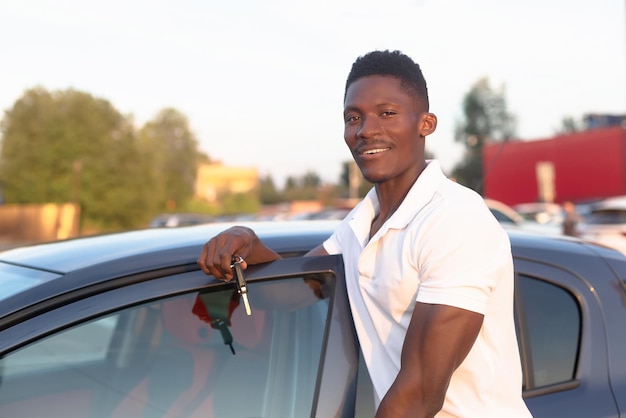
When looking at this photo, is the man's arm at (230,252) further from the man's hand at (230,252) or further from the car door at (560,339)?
the car door at (560,339)

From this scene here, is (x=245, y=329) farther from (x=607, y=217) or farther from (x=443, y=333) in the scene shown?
(x=607, y=217)

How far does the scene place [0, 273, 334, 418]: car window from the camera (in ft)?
6.12

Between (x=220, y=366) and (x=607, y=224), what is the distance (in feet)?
40.6

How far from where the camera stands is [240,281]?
5.69 ft

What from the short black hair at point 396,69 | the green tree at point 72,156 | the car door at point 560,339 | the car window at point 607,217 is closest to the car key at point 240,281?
the short black hair at point 396,69

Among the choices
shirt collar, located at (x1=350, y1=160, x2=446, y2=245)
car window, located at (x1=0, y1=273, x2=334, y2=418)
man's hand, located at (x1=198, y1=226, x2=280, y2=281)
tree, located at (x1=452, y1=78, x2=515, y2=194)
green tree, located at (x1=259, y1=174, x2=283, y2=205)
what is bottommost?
green tree, located at (x1=259, y1=174, x2=283, y2=205)

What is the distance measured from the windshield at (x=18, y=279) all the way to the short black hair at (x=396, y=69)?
91 centimetres

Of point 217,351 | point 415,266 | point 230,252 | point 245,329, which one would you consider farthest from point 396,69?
point 217,351

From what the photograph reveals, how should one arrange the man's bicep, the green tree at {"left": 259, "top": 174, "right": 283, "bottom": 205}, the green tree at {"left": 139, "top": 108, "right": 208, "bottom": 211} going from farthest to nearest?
1. the green tree at {"left": 259, "top": 174, "right": 283, "bottom": 205}
2. the green tree at {"left": 139, "top": 108, "right": 208, "bottom": 211}
3. the man's bicep

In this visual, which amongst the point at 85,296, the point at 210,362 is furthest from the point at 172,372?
the point at 85,296

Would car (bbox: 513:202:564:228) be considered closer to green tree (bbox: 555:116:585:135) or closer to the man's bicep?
the man's bicep

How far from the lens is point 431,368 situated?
1.48 metres

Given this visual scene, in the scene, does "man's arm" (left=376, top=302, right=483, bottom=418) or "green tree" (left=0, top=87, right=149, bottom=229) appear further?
"green tree" (left=0, top=87, right=149, bottom=229)

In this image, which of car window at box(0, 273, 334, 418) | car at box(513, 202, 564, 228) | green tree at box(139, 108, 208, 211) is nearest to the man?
car window at box(0, 273, 334, 418)
